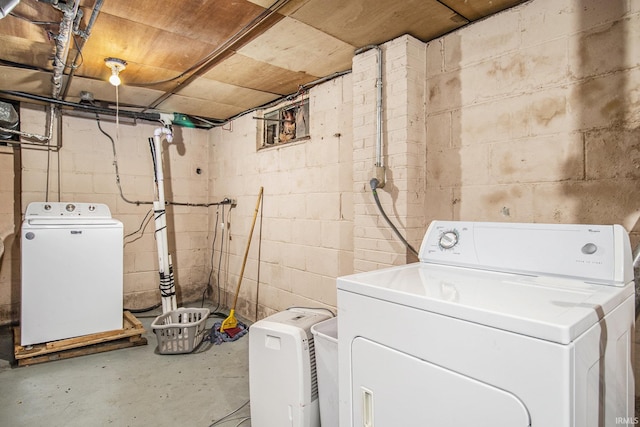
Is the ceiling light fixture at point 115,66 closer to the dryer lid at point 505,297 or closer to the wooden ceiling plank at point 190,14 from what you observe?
the wooden ceiling plank at point 190,14

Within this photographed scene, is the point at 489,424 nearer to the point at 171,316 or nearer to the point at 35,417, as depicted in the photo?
the point at 35,417

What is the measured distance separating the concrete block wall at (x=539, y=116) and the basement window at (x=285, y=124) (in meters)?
1.30

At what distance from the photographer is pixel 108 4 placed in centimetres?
186

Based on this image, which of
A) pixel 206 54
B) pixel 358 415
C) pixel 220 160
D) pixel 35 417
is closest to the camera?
pixel 358 415

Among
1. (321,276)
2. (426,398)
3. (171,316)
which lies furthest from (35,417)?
(426,398)

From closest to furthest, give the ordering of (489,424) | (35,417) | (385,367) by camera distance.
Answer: (489,424) < (385,367) < (35,417)

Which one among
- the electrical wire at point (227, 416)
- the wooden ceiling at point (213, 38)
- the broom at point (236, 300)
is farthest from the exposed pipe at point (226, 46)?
the electrical wire at point (227, 416)

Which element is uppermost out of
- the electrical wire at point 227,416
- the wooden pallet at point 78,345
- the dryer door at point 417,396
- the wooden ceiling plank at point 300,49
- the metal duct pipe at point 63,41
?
the wooden ceiling plank at point 300,49

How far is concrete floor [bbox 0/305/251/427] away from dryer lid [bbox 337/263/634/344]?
1429mm

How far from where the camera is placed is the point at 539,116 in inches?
68.6

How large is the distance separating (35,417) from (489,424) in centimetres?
248

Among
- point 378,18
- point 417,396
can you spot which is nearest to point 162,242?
point 378,18

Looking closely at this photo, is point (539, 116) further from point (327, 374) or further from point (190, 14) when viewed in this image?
point (190, 14)

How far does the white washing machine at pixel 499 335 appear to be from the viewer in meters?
0.83
